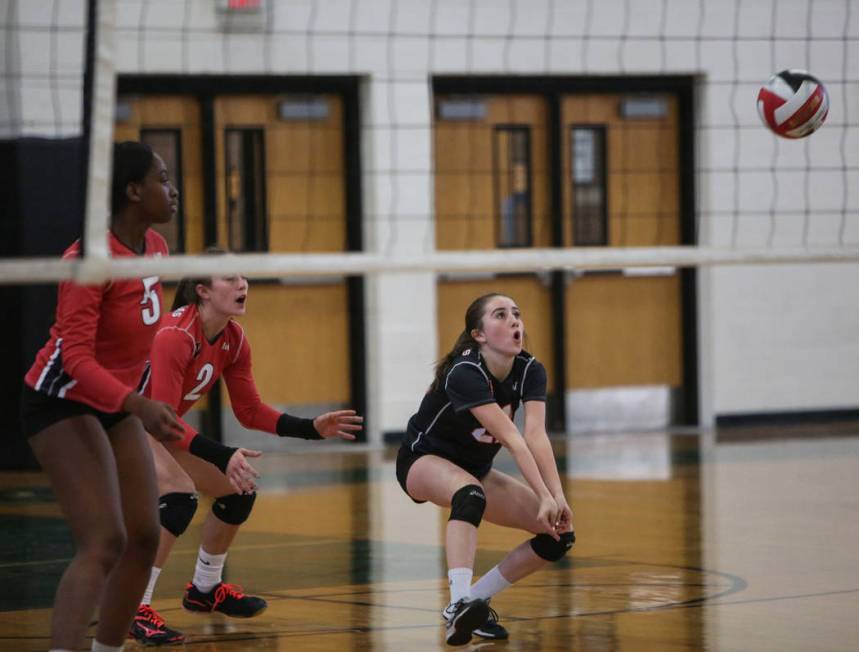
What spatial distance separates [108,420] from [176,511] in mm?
1070

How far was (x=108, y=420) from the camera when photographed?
13.6 ft

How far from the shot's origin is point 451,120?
10797 millimetres

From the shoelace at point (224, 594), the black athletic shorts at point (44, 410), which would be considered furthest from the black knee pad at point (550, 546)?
the black athletic shorts at point (44, 410)

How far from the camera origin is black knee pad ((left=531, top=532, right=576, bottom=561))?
5.03 metres

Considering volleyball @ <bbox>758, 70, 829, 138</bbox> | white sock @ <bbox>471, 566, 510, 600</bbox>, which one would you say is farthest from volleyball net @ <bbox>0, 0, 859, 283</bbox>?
white sock @ <bbox>471, 566, 510, 600</bbox>

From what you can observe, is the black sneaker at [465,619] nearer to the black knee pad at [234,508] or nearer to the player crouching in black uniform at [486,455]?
the player crouching in black uniform at [486,455]

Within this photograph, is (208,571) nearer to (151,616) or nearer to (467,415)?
(151,616)

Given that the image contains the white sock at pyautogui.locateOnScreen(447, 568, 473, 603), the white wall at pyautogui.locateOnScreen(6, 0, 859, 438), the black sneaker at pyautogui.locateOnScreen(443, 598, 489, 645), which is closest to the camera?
the black sneaker at pyautogui.locateOnScreen(443, 598, 489, 645)

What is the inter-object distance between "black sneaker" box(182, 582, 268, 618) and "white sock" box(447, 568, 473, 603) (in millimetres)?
867

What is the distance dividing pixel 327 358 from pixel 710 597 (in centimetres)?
548

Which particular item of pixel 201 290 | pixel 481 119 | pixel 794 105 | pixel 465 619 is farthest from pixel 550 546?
pixel 481 119

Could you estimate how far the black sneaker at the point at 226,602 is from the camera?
5.39 metres

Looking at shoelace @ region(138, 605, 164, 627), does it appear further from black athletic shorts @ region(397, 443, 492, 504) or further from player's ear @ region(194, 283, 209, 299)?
player's ear @ region(194, 283, 209, 299)

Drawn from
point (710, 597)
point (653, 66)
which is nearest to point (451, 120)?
point (653, 66)
